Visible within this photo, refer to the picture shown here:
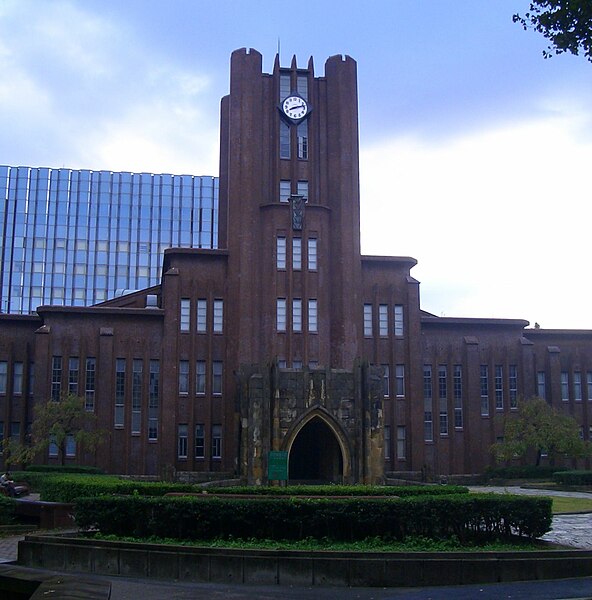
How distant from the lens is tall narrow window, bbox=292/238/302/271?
48281 mm

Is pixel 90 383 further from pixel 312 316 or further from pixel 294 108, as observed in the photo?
pixel 294 108

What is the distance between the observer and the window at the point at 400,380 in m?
49.3

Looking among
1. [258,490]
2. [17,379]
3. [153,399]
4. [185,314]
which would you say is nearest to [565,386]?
[185,314]

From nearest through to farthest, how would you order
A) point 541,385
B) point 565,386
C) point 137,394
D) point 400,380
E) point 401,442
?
point 137,394 → point 401,442 → point 400,380 → point 541,385 → point 565,386

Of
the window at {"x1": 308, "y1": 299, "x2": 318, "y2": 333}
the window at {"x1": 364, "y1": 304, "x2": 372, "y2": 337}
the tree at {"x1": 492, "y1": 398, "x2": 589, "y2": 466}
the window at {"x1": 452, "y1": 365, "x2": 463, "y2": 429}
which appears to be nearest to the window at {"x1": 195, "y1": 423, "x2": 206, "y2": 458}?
the window at {"x1": 308, "y1": 299, "x2": 318, "y2": 333}

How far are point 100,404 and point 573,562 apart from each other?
117 ft

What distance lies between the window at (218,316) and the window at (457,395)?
13.7 metres

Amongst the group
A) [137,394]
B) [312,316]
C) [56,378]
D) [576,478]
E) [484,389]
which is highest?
[312,316]

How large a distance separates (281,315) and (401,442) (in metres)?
9.67

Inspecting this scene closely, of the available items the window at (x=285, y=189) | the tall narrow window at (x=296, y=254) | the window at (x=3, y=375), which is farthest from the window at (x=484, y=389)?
the window at (x=3, y=375)

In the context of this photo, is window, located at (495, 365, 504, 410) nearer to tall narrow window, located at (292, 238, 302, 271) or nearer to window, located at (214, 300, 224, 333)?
tall narrow window, located at (292, 238, 302, 271)

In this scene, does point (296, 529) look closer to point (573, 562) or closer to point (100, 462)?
point (573, 562)

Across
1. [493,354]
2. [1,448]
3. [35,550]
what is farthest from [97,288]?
[35,550]

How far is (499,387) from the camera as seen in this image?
5138 centimetres
